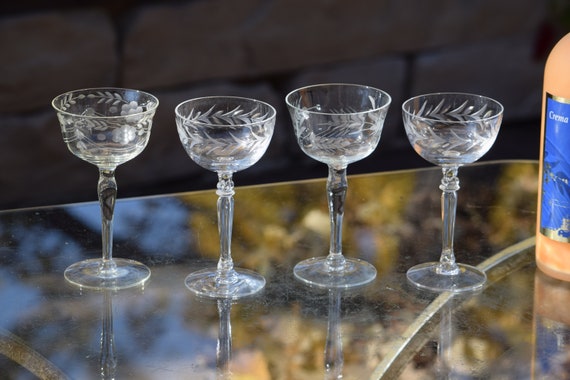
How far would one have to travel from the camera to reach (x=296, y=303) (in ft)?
3.29

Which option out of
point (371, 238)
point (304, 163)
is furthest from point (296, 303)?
point (304, 163)

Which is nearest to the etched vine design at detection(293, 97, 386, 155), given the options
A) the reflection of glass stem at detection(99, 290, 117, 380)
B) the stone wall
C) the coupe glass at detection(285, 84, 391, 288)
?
the coupe glass at detection(285, 84, 391, 288)

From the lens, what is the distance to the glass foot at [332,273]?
3.42 ft

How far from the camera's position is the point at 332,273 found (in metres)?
1.06

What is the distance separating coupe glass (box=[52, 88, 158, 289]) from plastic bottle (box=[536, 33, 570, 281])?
0.38 meters

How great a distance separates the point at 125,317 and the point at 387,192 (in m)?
0.40

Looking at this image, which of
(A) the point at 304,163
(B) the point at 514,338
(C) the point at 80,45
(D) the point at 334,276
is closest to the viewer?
(B) the point at 514,338

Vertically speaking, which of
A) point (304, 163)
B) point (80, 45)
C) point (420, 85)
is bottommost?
point (304, 163)

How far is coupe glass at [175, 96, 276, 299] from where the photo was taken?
97 cm

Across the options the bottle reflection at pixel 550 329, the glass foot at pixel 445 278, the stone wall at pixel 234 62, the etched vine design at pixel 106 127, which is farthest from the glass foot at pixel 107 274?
the stone wall at pixel 234 62

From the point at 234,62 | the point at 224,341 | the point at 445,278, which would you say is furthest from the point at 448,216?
the point at 234,62

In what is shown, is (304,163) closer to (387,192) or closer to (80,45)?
(80,45)

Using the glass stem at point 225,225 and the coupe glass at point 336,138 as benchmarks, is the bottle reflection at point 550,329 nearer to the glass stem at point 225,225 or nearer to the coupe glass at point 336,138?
the coupe glass at point 336,138

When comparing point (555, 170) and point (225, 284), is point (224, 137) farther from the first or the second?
point (555, 170)
